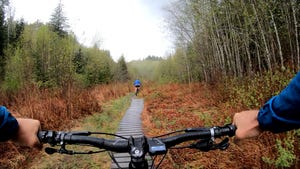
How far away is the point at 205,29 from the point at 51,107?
31.8ft

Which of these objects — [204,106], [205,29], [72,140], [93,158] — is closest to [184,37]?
[205,29]

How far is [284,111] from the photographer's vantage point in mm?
936

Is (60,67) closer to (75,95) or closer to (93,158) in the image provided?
(75,95)

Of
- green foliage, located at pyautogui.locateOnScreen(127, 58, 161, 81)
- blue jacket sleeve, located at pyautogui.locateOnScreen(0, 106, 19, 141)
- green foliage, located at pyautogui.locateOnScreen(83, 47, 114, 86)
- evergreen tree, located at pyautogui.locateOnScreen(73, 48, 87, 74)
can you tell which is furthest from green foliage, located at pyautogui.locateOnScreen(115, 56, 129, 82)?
blue jacket sleeve, located at pyautogui.locateOnScreen(0, 106, 19, 141)

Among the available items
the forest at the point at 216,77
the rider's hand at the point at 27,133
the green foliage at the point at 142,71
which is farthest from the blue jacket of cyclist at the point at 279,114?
the green foliage at the point at 142,71

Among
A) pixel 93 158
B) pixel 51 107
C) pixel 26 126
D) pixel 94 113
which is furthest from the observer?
pixel 94 113

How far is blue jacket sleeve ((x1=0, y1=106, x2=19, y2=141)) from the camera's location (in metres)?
1.12

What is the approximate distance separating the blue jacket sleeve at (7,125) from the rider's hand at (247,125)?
0.99 metres

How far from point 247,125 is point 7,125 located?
102cm

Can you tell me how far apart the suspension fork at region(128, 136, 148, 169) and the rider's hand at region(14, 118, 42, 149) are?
46 centimetres

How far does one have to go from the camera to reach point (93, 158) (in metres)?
6.09

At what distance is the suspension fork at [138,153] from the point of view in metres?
1.17

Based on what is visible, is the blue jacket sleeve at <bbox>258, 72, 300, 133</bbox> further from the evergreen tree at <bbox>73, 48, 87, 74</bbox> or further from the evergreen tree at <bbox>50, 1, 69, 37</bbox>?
the evergreen tree at <bbox>50, 1, 69, 37</bbox>

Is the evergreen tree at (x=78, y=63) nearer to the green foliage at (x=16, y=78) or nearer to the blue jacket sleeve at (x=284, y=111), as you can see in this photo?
the green foliage at (x=16, y=78)
